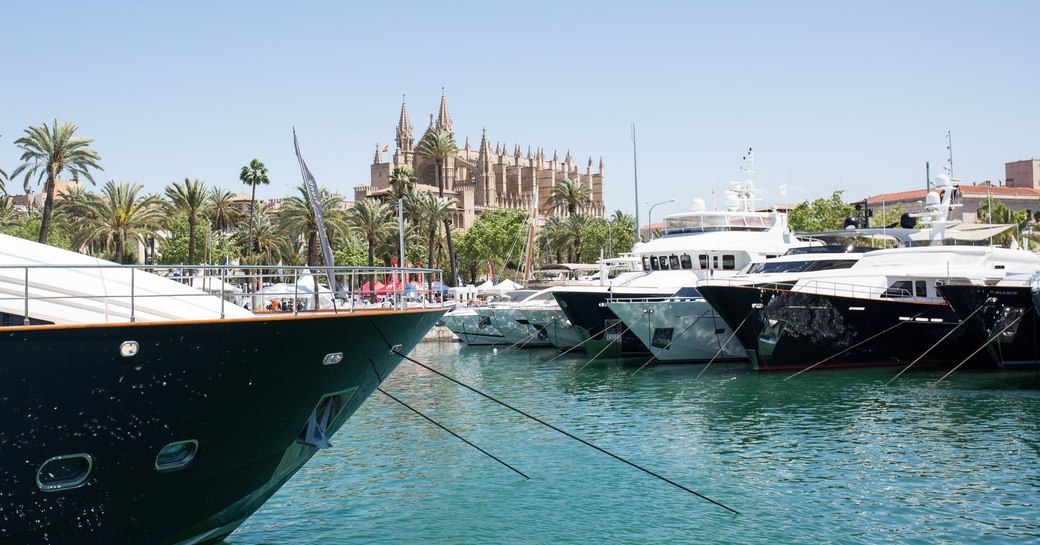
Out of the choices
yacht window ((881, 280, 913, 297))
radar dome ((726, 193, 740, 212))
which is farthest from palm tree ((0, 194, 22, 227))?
yacht window ((881, 280, 913, 297))

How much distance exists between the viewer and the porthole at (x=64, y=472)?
9.30m

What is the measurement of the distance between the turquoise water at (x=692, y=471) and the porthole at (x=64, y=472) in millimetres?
3686

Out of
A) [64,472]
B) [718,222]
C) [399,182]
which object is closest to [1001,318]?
[718,222]

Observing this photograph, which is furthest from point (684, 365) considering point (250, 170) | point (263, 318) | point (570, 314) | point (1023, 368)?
point (250, 170)

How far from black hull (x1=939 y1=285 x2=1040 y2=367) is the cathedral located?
113 metres

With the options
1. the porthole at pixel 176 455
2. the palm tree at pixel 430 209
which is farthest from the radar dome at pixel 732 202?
the porthole at pixel 176 455

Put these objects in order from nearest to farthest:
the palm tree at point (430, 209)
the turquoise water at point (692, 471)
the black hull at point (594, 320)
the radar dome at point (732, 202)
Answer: the turquoise water at point (692, 471)
the black hull at point (594, 320)
the radar dome at point (732, 202)
the palm tree at point (430, 209)

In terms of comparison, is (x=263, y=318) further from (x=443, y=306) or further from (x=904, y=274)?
(x=904, y=274)

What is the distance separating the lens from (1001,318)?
30500 millimetres

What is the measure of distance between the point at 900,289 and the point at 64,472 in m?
28.9

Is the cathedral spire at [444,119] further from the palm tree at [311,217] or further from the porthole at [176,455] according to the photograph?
the porthole at [176,455]

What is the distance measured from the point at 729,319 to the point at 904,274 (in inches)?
240

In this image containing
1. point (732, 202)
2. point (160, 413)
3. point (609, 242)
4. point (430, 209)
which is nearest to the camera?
point (160, 413)

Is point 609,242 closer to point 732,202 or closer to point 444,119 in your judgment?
point 732,202
